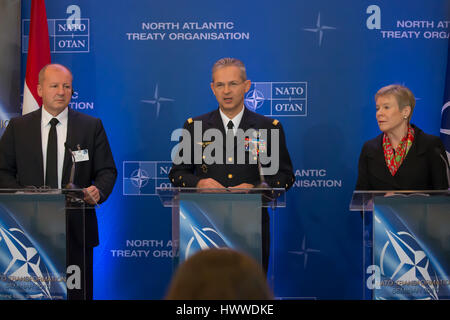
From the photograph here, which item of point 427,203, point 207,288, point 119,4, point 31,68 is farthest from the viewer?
point 119,4

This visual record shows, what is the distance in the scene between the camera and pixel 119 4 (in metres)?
5.93

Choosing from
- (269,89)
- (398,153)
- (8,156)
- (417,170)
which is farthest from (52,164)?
(417,170)

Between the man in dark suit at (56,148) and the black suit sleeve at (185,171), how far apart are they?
19.3 inches

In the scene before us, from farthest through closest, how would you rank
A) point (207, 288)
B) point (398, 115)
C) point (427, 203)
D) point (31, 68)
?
point (31, 68) → point (398, 115) → point (427, 203) → point (207, 288)

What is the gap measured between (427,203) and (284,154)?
51.9 inches

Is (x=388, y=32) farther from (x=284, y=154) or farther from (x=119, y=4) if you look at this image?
(x=119, y=4)

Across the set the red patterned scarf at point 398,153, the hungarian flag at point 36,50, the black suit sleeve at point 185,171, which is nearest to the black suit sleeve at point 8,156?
the hungarian flag at point 36,50

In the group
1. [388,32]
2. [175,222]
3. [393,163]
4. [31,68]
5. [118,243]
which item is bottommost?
[118,243]

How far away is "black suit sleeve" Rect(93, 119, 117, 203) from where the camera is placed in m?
4.54

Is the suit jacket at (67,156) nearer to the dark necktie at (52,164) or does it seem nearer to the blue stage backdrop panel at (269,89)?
the dark necktie at (52,164)

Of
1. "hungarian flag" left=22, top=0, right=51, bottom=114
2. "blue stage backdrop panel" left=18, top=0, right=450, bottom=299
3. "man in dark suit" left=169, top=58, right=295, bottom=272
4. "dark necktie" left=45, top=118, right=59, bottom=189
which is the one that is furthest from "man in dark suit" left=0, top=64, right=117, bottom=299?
"blue stage backdrop panel" left=18, top=0, right=450, bottom=299

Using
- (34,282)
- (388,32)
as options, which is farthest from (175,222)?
(388,32)

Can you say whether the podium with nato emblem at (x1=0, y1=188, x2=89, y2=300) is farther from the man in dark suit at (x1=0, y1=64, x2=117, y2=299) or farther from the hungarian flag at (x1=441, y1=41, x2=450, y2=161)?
the hungarian flag at (x1=441, y1=41, x2=450, y2=161)

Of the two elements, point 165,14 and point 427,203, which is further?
point 165,14
